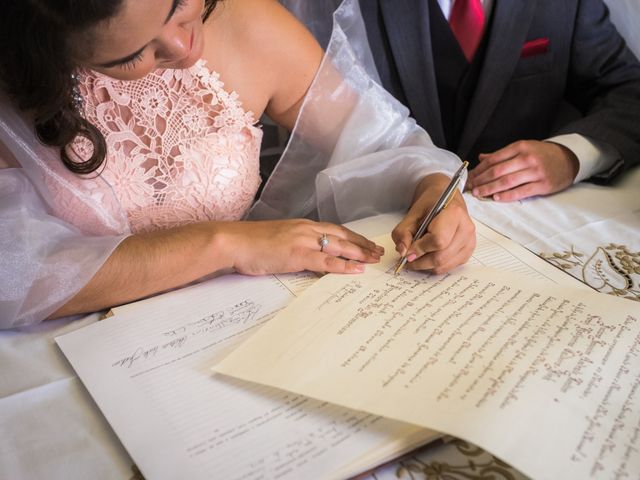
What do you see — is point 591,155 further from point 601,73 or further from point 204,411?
point 204,411

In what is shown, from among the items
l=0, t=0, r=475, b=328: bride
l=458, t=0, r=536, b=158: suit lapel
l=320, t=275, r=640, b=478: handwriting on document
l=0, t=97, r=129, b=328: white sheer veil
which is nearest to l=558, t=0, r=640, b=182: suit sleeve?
l=458, t=0, r=536, b=158: suit lapel

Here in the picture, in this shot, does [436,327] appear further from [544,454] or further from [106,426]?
[106,426]

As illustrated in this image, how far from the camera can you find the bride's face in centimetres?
62

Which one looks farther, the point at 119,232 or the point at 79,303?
the point at 119,232

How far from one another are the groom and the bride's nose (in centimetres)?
80

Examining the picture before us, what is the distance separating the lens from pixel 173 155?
3.19 feet

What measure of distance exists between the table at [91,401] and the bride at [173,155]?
77mm

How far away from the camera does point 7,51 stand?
696 millimetres

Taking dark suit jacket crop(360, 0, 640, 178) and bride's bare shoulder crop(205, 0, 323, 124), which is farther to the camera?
dark suit jacket crop(360, 0, 640, 178)

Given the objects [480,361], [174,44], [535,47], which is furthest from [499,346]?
[535,47]

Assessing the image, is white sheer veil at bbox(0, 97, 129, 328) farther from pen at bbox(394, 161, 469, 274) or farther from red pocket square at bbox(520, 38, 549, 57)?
red pocket square at bbox(520, 38, 549, 57)

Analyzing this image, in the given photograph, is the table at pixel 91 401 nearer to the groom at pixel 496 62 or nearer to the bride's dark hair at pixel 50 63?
the bride's dark hair at pixel 50 63

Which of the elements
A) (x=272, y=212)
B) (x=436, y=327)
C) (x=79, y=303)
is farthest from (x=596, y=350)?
(x=272, y=212)

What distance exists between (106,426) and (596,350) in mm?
520
